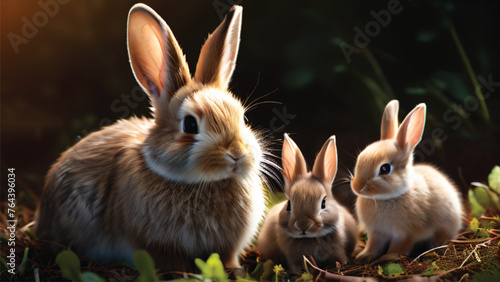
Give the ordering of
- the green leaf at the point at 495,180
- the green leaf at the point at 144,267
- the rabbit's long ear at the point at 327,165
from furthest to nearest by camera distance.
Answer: the green leaf at the point at 495,180, the rabbit's long ear at the point at 327,165, the green leaf at the point at 144,267

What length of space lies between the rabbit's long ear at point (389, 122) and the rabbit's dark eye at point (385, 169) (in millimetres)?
137

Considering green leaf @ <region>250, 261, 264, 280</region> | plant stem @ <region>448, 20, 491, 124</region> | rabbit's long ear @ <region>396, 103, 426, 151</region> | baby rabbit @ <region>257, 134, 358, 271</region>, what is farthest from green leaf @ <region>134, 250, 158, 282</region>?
plant stem @ <region>448, 20, 491, 124</region>

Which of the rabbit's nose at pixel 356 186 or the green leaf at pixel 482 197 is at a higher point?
the rabbit's nose at pixel 356 186

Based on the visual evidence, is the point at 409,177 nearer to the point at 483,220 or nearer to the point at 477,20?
the point at 483,220

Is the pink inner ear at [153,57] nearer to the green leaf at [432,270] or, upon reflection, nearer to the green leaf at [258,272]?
the green leaf at [258,272]

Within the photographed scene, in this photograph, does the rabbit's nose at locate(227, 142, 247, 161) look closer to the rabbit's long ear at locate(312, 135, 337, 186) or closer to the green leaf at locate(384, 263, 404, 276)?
the rabbit's long ear at locate(312, 135, 337, 186)

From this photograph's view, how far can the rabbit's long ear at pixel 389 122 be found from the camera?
1.63 m

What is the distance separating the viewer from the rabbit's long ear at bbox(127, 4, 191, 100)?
145 centimetres

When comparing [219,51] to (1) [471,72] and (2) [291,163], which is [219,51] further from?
(1) [471,72]

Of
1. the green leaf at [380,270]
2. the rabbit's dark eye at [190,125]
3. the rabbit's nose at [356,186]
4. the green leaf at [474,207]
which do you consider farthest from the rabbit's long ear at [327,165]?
the green leaf at [474,207]

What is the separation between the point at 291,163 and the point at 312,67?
518 millimetres

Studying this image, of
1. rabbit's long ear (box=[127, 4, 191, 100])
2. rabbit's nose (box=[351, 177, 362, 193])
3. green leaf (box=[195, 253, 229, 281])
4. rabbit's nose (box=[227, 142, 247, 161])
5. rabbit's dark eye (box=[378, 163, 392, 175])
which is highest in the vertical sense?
rabbit's long ear (box=[127, 4, 191, 100])

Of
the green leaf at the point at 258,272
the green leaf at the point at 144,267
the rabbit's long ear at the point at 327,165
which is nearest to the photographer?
the green leaf at the point at 144,267

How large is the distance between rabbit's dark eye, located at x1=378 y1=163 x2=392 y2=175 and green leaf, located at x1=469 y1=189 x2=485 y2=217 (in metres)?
0.57
